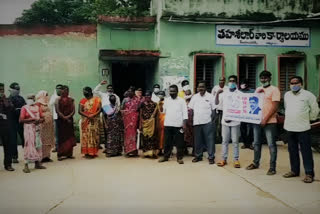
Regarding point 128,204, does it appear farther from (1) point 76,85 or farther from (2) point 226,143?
(1) point 76,85

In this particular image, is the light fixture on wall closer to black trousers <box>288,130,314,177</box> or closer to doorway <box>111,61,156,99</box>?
doorway <box>111,61,156,99</box>

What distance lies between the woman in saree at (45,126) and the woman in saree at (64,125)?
0.30 m

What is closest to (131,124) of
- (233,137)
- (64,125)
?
(64,125)

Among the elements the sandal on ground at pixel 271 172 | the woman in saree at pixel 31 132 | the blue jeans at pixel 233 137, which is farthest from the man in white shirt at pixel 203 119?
the woman in saree at pixel 31 132

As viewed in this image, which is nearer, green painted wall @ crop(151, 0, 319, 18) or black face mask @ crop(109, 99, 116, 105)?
black face mask @ crop(109, 99, 116, 105)

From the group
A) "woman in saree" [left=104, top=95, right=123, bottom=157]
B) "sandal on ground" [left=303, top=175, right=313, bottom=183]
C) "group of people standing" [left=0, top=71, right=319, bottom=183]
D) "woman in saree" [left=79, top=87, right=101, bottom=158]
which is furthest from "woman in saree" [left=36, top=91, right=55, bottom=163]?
"sandal on ground" [left=303, top=175, right=313, bottom=183]

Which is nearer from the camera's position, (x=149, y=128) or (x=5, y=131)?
(x=5, y=131)

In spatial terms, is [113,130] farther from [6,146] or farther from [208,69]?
[208,69]

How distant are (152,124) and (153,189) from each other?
112 inches

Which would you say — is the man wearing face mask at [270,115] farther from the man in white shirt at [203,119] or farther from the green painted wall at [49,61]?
the green painted wall at [49,61]

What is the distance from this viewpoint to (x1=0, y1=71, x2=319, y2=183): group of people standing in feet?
21.8

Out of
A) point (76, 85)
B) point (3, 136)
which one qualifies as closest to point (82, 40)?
point (76, 85)

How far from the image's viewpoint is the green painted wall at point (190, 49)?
11.7 metres

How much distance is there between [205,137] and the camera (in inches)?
324
